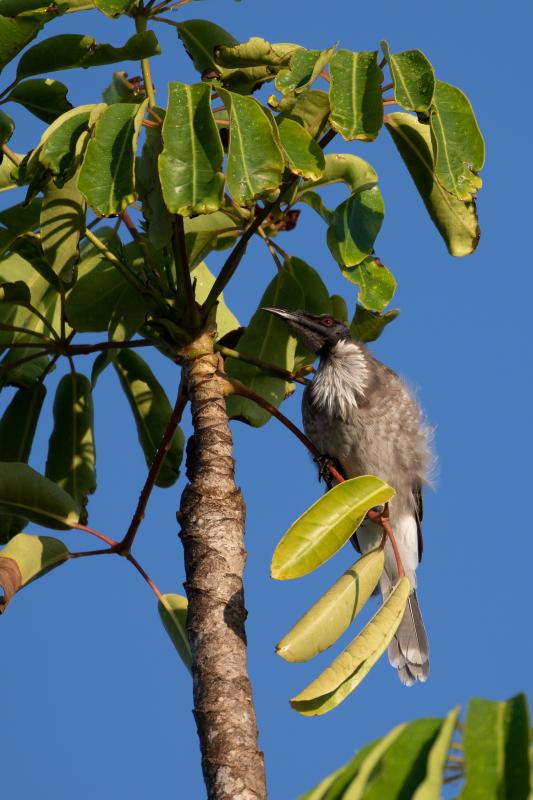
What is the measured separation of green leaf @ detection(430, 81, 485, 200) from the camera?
3186 millimetres

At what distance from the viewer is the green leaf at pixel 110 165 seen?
3.05 m

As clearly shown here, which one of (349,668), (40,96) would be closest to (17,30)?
(40,96)

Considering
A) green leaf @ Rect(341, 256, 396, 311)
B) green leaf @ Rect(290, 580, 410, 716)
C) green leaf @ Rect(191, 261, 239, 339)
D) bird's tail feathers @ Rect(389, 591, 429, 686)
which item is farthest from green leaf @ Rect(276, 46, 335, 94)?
bird's tail feathers @ Rect(389, 591, 429, 686)

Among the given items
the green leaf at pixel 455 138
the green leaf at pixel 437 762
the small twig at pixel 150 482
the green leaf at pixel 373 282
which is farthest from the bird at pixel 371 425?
the green leaf at pixel 437 762

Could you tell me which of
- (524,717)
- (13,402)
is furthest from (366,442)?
(524,717)

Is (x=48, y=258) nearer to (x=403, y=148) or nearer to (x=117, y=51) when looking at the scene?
(x=117, y=51)

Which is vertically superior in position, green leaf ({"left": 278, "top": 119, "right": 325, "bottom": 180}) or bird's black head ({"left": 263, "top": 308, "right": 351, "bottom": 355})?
bird's black head ({"left": 263, "top": 308, "right": 351, "bottom": 355})

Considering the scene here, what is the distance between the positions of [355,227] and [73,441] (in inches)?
58.0

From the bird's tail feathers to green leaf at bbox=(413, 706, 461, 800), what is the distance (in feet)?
13.4

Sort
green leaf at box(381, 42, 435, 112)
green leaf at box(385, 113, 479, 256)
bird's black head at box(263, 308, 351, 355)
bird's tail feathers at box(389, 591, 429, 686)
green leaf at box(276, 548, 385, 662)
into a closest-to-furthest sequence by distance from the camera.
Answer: green leaf at box(276, 548, 385, 662) → green leaf at box(381, 42, 435, 112) → green leaf at box(385, 113, 479, 256) → bird's black head at box(263, 308, 351, 355) → bird's tail feathers at box(389, 591, 429, 686)

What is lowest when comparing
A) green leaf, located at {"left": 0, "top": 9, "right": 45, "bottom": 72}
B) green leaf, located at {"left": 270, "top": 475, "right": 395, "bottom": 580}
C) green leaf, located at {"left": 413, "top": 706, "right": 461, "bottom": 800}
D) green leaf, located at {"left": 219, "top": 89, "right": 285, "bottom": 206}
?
green leaf, located at {"left": 413, "top": 706, "right": 461, "bottom": 800}

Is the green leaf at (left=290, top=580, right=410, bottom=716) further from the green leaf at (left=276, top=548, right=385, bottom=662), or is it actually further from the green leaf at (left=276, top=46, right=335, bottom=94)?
the green leaf at (left=276, top=46, right=335, bottom=94)

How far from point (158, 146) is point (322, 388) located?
200cm

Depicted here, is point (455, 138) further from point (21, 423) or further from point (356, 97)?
point (21, 423)
